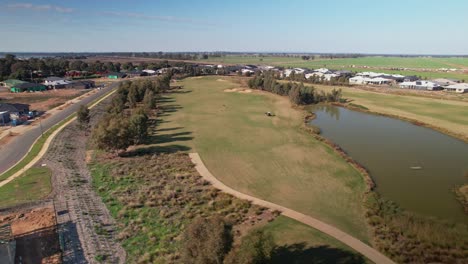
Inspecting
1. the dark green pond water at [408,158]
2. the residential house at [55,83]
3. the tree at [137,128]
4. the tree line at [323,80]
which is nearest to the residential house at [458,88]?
the tree line at [323,80]

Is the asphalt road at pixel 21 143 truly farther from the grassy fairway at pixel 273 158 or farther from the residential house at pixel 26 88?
the residential house at pixel 26 88

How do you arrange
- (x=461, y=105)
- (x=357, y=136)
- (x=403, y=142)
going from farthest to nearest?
(x=461, y=105)
(x=357, y=136)
(x=403, y=142)

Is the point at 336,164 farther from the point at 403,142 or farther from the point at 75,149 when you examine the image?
the point at 75,149

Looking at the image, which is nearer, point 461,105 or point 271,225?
point 271,225

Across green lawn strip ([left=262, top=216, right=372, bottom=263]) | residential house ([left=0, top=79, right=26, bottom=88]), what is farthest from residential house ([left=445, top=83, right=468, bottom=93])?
residential house ([left=0, top=79, right=26, bottom=88])

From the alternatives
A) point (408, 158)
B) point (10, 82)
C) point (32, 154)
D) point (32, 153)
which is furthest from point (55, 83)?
point (408, 158)

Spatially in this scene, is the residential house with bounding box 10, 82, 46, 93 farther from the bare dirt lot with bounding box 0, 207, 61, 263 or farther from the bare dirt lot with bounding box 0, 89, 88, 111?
the bare dirt lot with bounding box 0, 207, 61, 263

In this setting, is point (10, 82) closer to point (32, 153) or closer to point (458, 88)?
point (32, 153)

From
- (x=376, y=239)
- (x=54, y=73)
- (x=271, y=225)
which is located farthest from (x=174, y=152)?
(x=54, y=73)
